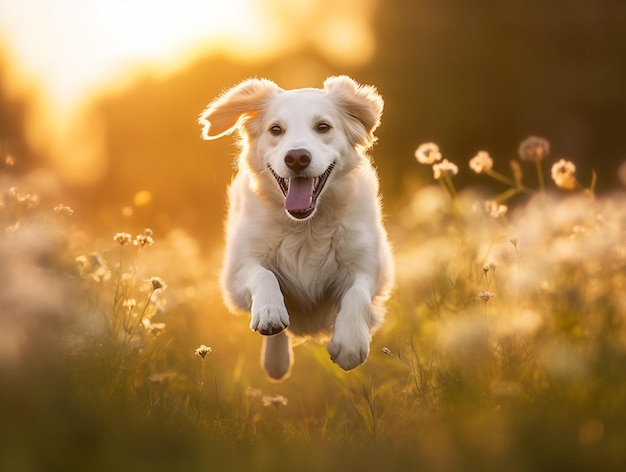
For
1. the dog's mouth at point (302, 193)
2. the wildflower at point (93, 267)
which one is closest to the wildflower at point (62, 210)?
the wildflower at point (93, 267)

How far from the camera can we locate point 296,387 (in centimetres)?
583

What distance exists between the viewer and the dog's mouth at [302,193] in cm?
440

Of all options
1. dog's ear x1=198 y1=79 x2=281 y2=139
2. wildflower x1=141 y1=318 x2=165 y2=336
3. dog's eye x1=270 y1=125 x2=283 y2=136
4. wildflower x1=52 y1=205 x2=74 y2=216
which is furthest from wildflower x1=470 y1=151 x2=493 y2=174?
wildflower x1=52 y1=205 x2=74 y2=216

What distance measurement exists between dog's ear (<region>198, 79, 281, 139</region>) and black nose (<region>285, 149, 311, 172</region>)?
2.71 feet

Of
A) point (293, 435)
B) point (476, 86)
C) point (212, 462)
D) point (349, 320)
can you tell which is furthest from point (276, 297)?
point (476, 86)

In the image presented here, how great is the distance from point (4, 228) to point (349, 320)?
169 centimetres

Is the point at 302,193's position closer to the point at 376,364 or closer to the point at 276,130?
the point at 276,130

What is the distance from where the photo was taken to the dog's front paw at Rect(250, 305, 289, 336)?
4.00m

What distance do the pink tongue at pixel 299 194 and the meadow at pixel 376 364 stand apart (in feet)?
2.47

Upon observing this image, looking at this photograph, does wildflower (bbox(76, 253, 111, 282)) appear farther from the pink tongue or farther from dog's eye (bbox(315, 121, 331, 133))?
dog's eye (bbox(315, 121, 331, 133))

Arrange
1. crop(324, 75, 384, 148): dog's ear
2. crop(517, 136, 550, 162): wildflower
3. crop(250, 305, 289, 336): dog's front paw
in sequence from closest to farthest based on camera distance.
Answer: crop(250, 305, 289, 336): dog's front paw, crop(517, 136, 550, 162): wildflower, crop(324, 75, 384, 148): dog's ear

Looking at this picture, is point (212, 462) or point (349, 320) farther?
point (349, 320)

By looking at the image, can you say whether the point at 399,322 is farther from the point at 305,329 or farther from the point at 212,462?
the point at 212,462

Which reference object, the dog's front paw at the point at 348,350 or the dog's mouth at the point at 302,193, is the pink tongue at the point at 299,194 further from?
the dog's front paw at the point at 348,350
